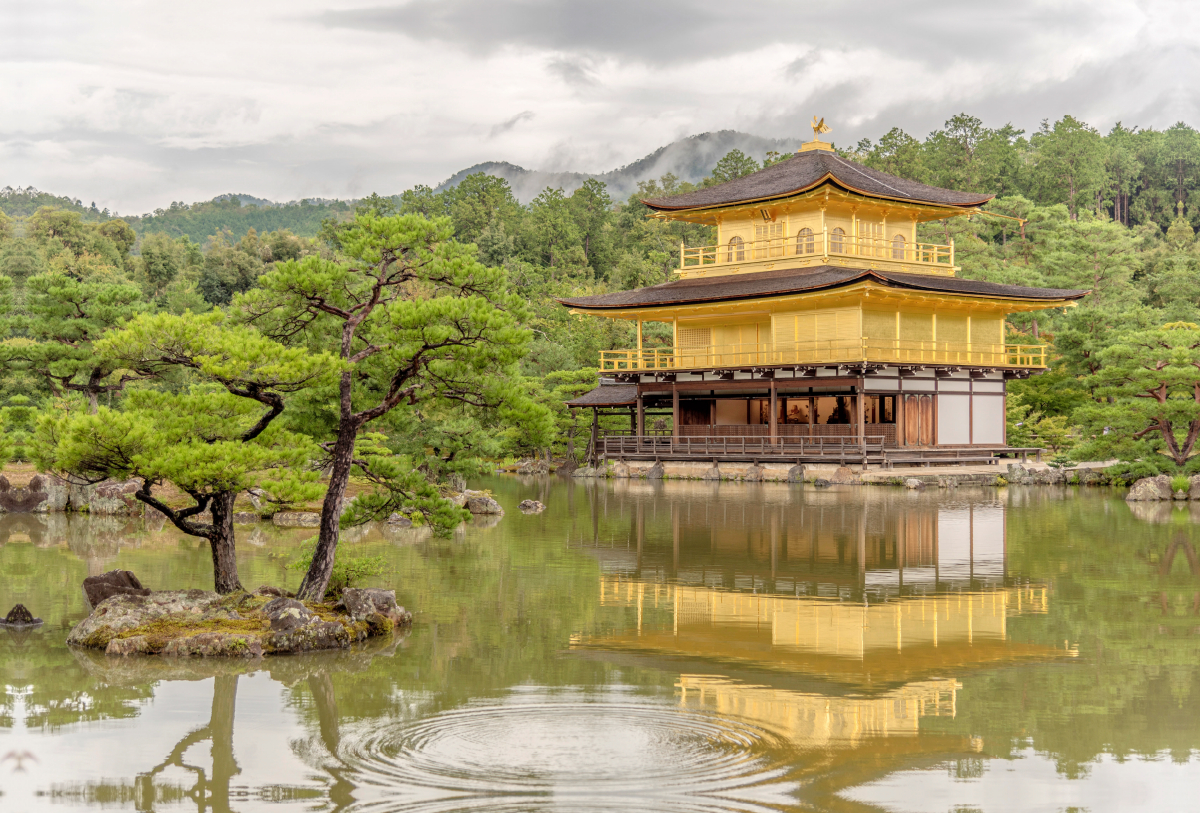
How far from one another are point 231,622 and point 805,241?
32616 millimetres

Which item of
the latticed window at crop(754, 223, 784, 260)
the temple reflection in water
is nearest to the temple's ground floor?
the latticed window at crop(754, 223, 784, 260)

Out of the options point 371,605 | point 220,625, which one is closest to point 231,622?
point 220,625

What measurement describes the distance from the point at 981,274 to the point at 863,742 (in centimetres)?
4742

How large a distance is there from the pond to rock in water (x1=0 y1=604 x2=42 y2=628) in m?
0.24

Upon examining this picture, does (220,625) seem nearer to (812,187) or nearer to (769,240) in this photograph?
(812,187)

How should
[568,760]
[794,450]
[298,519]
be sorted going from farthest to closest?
1. [794,450]
2. [298,519]
3. [568,760]

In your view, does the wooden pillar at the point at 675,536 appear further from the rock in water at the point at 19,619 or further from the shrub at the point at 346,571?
the rock in water at the point at 19,619

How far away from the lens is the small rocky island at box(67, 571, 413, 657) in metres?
11.4

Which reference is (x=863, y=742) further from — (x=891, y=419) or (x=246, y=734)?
(x=891, y=419)

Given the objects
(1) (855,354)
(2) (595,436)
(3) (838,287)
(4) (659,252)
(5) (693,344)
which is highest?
(4) (659,252)

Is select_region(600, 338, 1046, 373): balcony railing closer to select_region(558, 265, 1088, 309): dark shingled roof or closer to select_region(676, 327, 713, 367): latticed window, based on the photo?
select_region(676, 327, 713, 367): latticed window

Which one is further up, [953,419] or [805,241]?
[805,241]

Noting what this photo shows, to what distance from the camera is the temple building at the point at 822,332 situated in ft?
123

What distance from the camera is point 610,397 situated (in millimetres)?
44156
